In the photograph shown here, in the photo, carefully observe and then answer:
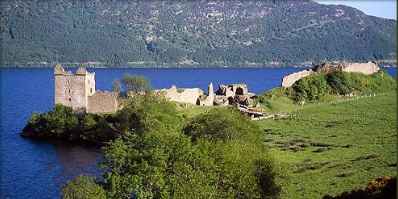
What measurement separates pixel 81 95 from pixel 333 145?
2947cm

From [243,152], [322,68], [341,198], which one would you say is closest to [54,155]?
[243,152]

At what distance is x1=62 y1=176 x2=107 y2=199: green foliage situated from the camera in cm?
2897

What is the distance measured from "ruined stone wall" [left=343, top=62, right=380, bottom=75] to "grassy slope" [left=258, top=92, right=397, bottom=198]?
56.9 feet

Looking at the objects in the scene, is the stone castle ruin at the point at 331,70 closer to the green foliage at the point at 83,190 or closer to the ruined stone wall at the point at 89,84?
the ruined stone wall at the point at 89,84

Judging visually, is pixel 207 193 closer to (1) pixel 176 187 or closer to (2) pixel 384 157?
(1) pixel 176 187

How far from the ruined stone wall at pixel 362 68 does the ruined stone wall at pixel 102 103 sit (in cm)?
3246

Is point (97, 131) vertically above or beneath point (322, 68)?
beneath

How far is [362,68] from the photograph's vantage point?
294 ft

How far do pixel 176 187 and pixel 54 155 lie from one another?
30537 millimetres

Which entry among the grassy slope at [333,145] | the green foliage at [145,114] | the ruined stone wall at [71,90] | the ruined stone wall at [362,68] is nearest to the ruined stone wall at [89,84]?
the ruined stone wall at [71,90]

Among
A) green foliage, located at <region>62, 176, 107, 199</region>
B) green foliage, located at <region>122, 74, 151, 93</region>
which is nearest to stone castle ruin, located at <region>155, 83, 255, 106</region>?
A: green foliage, located at <region>122, 74, 151, 93</region>

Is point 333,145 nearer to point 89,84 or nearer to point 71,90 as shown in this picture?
point 89,84

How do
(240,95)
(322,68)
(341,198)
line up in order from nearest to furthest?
1. (341,198)
2. (240,95)
3. (322,68)

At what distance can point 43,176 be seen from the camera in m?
48.6
